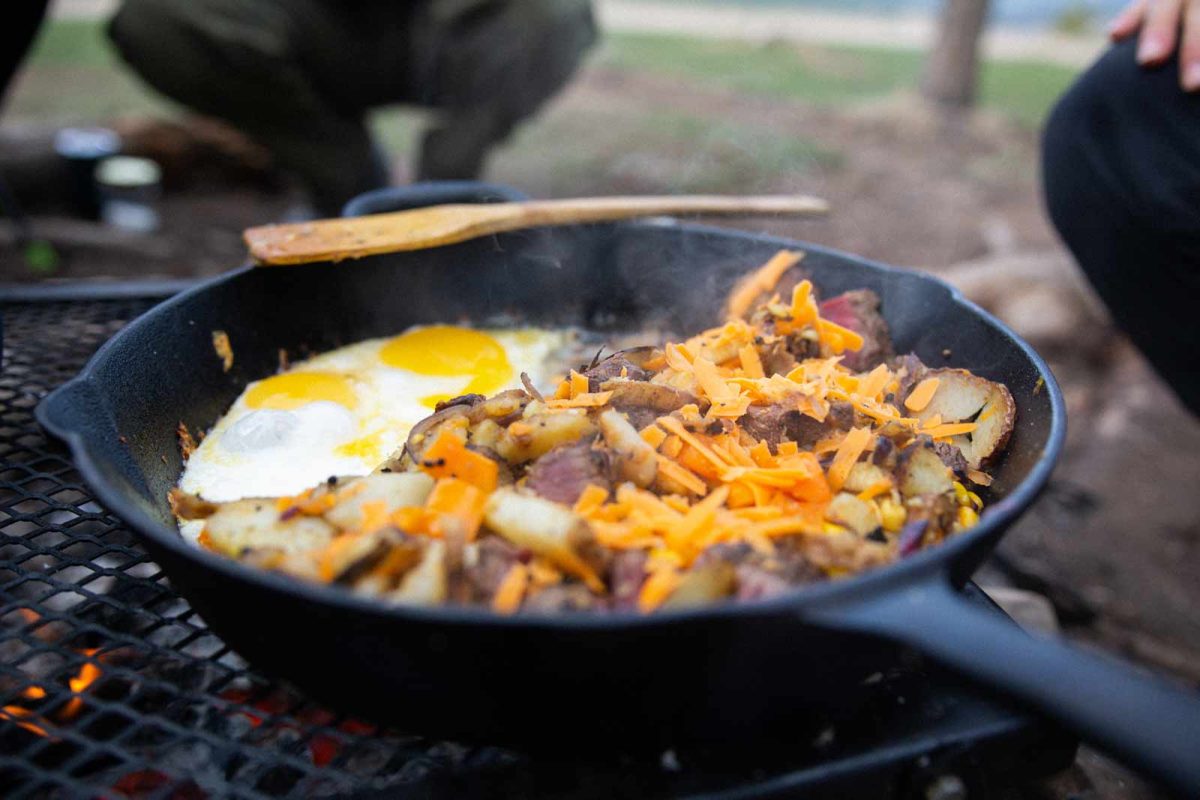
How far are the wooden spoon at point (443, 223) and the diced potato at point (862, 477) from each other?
1.32m

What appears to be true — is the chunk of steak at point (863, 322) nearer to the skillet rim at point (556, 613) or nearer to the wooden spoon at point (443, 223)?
the wooden spoon at point (443, 223)

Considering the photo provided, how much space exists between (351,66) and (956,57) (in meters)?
7.80

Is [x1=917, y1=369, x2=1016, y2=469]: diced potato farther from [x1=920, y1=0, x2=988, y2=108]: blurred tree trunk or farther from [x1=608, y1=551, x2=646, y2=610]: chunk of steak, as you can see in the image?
[x1=920, y1=0, x2=988, y2=108]: blurred tree trunk

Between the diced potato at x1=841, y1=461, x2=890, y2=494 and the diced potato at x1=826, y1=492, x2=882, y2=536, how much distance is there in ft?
0.24

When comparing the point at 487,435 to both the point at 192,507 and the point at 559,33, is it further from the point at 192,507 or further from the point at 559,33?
the point at 559,33

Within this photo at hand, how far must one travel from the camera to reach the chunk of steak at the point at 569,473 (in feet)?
5.53

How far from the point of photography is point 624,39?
1580 centimetres

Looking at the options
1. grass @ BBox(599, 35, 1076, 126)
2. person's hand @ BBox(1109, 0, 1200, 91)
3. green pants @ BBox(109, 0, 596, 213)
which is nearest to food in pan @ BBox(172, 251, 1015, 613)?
person's hand @ BBox(1109, 0, 1200, 91)

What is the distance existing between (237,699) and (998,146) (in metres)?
10.5

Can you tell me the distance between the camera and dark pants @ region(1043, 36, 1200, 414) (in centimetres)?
→ 262

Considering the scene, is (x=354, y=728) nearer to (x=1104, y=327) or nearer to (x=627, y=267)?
(x=627, y=267)

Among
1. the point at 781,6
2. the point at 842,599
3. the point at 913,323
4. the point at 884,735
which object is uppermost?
the point at 842,599

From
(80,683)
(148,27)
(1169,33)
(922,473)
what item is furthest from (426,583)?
(148,27)

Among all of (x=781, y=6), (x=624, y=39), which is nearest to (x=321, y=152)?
(x=624, y=39)
